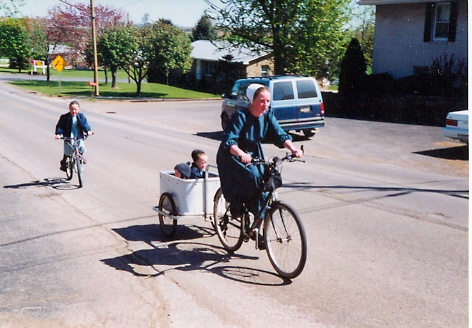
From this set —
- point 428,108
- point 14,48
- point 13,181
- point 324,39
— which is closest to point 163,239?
point 13,181

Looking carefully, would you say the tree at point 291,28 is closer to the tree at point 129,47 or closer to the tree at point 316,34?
the tree at point 316,34

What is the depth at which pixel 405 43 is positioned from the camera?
2781cm

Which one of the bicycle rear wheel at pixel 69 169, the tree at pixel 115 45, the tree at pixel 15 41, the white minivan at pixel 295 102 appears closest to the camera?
Answer: the bicycle rear wheel at pixel 69 169

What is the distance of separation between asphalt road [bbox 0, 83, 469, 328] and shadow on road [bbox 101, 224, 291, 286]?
21mm

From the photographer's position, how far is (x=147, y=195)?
928 centimetres

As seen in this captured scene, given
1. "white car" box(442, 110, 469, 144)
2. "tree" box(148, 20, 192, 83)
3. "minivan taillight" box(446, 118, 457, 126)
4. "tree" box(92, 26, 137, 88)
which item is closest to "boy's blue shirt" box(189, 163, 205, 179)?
"white car" box(442, 110, 469, 144)

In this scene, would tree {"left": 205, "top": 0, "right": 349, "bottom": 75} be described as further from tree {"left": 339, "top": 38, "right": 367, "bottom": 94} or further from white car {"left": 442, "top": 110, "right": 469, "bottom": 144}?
white car {"left": 442, "top": 110, "right": 469, "bottom": 144}

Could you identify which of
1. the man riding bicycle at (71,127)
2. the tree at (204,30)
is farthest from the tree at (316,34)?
the tree at (204,30)

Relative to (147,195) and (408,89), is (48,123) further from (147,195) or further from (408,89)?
(408,89)

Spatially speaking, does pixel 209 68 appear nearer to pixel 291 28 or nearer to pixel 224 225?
pixel 291 28

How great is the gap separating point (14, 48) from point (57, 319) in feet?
283

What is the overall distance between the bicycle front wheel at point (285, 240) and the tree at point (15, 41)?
81865 millimetres

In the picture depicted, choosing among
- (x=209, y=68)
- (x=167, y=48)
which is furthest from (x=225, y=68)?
(x=167, y=48)

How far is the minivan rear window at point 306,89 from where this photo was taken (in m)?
18.0
